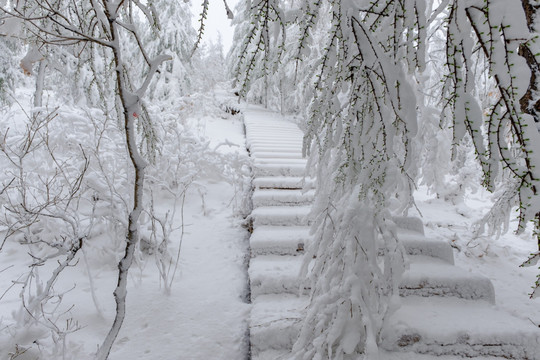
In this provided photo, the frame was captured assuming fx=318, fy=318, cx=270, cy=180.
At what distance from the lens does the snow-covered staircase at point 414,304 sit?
6.81 ft

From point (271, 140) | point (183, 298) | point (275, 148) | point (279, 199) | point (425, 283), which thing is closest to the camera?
point (425, 283)

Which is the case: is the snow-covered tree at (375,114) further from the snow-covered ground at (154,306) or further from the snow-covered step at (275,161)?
the snow-covered step at (275,161)

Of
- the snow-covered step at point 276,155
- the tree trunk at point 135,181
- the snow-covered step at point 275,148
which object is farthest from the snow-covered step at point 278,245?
the snow-covered step at point 275,148

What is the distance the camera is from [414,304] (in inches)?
96.1

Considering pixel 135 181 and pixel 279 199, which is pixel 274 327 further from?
pixel 279 199

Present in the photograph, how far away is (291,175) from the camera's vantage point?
4.97m

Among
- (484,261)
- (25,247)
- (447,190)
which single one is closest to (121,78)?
(25,247)

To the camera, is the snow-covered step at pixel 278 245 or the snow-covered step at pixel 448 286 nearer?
the snow-covered step at pixel 448 286

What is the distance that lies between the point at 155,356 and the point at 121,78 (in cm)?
183

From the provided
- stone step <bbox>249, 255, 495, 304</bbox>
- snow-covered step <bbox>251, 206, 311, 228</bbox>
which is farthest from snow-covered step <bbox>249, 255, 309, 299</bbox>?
snow-covered step <bbox>251, 206, 311, 228</bbox>

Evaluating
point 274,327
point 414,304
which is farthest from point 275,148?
point 274,327

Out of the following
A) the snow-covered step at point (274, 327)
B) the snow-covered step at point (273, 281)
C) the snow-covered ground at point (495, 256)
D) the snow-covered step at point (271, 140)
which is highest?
the snow-covered step at point (271, 140)

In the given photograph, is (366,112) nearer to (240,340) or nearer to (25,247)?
(240,340)

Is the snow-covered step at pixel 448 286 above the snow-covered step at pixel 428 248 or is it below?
below
